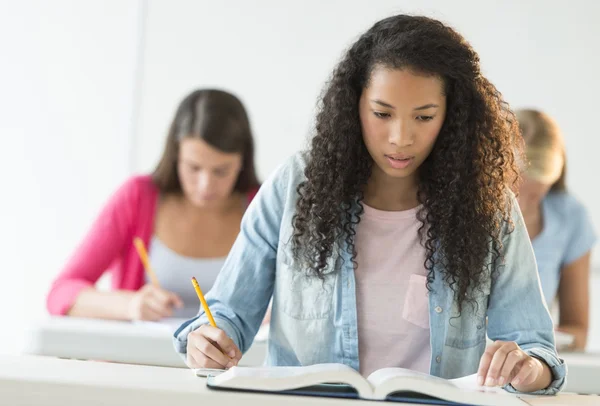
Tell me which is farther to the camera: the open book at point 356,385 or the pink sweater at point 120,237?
the pink sweater at point 120,237

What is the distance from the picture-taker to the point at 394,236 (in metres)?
1.55

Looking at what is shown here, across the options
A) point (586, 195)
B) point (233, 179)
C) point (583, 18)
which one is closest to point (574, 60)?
point (583, 18)

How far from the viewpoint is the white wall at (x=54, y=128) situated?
13.1 ft

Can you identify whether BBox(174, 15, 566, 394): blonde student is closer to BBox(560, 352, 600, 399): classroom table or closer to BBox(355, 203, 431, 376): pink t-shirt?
BBox(355, 203, 431, 376): pink t-shirt

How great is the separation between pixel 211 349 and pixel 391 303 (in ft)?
1.04

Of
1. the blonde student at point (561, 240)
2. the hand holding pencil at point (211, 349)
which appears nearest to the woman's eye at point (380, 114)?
the hand holding pencil at point (211, 349)

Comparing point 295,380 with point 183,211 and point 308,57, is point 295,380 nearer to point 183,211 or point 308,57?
point 183,211

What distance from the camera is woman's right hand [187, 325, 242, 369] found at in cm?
137

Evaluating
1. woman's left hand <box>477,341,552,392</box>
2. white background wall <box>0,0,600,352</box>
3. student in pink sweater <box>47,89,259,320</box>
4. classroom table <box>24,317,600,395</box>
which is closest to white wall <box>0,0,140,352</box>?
white background wall <box>0,0,600,352</box>

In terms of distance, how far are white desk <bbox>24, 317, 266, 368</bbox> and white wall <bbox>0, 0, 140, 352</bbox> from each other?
6.02 feet

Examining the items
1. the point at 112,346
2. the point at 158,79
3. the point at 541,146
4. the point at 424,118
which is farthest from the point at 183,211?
the point at 424,118

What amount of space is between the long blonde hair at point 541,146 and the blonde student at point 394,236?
1.20 meters

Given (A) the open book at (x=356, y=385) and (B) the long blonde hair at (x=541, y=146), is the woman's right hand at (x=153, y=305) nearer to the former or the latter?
(B) the long blonde hair at (x=541, y=146)

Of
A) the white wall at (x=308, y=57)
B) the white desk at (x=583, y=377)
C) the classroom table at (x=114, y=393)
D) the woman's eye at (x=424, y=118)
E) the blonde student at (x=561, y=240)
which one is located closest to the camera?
the classroom table at (x=114, y=393)
